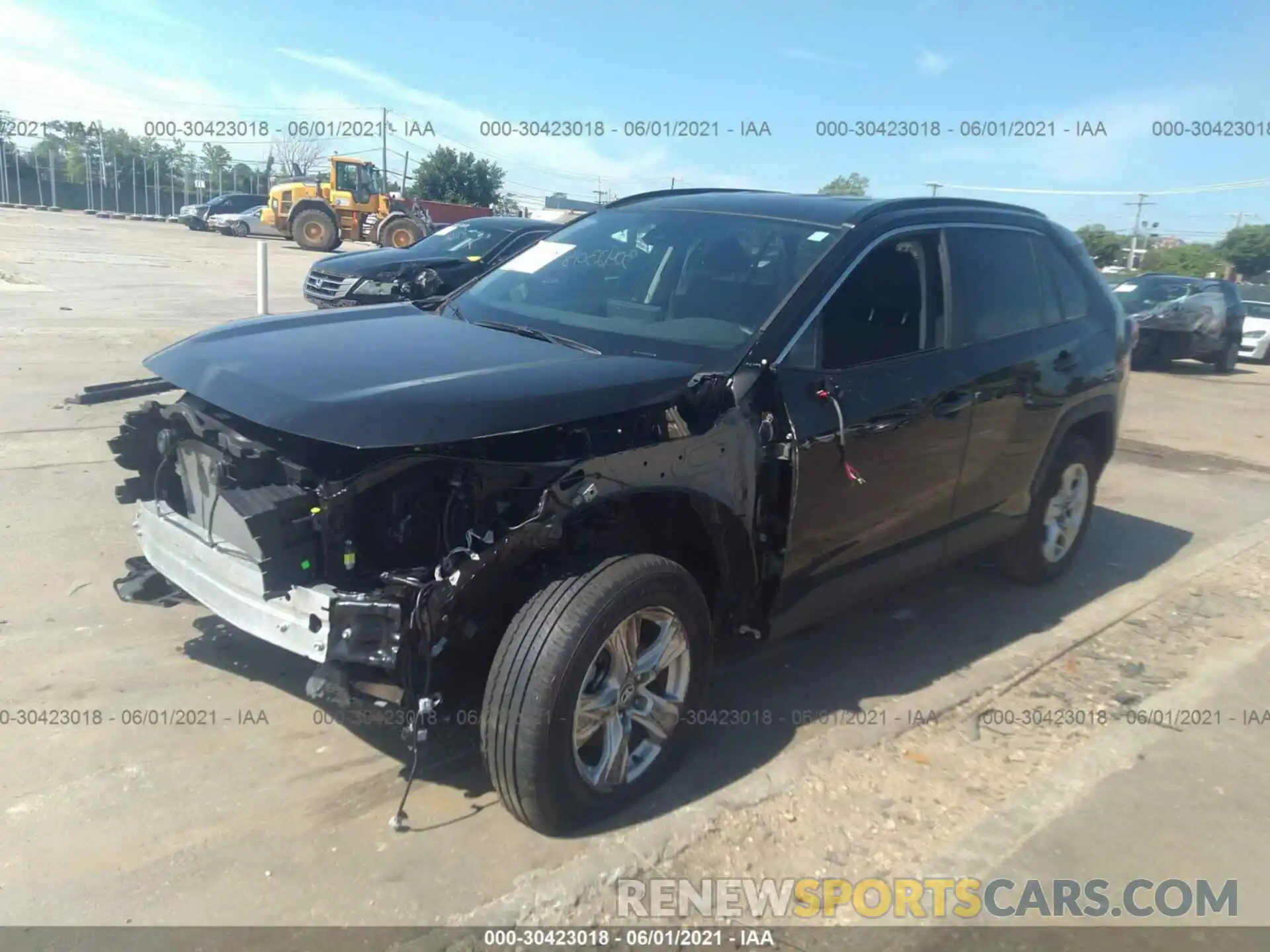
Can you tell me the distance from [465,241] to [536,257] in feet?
29.8

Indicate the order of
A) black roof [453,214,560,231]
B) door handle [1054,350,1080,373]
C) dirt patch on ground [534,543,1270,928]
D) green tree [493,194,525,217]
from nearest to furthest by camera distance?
dirt patch on ground [534,543,1270,928] → door handle [1054,350,1080,373] → black roof [453,214,560,231] → green tree [493,194,525,217]

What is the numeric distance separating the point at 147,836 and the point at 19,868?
33 cm

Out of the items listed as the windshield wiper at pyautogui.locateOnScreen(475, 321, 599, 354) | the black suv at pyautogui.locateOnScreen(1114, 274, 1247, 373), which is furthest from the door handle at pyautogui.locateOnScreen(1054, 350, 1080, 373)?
the black suv at pyautogui.locateOnScreen(1114, 274, 1247, 373)

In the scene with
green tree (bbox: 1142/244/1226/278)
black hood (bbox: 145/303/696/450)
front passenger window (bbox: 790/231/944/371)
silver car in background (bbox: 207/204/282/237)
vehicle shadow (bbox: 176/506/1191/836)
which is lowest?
vehicle shadow (bbox: 176/506/1191/836)

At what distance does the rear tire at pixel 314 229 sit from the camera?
31266mm

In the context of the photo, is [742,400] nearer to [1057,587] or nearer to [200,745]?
[200,745]

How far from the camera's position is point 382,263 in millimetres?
12312

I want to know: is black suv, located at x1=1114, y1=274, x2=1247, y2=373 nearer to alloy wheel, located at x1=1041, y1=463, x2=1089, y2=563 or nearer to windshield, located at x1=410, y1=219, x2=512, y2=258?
windshield, located at x1=410, y1=219, x2=512, y2=258

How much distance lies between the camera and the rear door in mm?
4605

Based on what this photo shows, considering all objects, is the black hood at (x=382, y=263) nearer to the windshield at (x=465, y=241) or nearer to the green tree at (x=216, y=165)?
the windshield at (x=465, y=241)

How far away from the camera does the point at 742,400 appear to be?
3547 mm

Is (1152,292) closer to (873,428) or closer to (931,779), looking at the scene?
(873,428)

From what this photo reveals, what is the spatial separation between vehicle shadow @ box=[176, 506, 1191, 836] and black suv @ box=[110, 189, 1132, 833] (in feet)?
0.81

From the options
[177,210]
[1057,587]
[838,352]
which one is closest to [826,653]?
[838,352]
